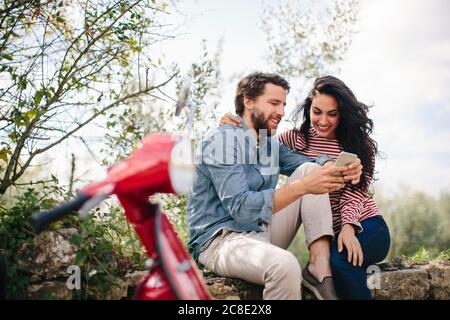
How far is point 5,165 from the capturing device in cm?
329

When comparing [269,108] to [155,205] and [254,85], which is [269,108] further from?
[155,205]

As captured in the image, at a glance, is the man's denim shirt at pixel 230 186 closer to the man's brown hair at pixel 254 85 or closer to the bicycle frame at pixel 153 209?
the man's brown hair at pixel 254 85

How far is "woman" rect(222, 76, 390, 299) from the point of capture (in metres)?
2.84

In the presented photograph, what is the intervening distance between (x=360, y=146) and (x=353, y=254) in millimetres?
818

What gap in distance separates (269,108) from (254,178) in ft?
1.48

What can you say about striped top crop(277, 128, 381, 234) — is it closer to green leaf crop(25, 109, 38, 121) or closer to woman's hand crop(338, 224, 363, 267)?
woman's hand crop(338, 224, 363, 267)

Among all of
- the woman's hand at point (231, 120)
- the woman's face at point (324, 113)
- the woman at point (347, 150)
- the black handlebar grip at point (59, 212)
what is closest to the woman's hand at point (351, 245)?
the woman at point (347, 150)

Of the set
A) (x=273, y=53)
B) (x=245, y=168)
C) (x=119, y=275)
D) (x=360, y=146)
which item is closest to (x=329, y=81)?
(x=360, y=146)

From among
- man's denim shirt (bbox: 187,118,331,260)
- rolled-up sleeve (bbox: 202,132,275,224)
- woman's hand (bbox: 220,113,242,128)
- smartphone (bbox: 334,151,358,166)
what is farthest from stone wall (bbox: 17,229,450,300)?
woman's hand (bbox: 220,113,242,128)

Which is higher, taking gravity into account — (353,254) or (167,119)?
(167,119)

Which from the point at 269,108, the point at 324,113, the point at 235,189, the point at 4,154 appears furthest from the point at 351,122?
the point at 4,154

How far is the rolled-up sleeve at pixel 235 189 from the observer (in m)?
2.54

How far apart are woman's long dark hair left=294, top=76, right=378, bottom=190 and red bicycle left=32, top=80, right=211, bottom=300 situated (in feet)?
5.99

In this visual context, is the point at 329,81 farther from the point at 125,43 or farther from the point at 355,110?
the point at 125,43
